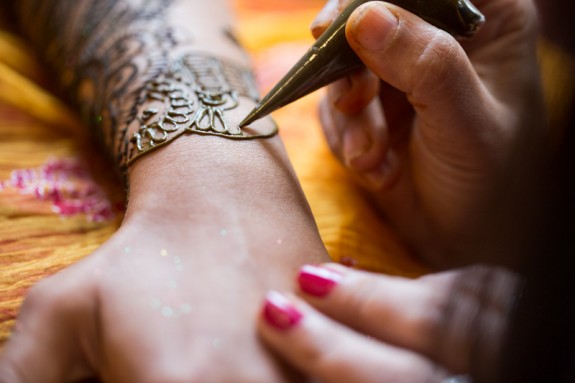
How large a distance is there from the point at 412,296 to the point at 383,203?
418mm

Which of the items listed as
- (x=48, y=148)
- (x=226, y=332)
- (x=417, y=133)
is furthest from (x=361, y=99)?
(x=48, y=148)

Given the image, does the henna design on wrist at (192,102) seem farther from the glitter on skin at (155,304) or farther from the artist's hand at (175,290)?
the glitter on skin at (155,304)

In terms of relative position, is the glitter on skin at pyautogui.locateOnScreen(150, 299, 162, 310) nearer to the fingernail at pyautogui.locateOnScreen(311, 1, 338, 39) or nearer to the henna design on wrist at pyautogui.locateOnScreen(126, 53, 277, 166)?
the henna design on wrist at pyautogui.locateOnScreen(126, 53, 277, 166)

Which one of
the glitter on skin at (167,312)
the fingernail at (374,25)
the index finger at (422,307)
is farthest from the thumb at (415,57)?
the glitter on skin at (167,312)

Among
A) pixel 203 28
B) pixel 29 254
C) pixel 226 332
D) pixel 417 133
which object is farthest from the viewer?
pixel 203 28

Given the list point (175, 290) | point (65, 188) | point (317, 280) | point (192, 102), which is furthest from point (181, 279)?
point (65, 188)

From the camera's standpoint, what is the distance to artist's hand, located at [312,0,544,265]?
0.63 m

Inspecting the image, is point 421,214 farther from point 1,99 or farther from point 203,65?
point 1,99

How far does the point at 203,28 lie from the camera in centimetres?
93

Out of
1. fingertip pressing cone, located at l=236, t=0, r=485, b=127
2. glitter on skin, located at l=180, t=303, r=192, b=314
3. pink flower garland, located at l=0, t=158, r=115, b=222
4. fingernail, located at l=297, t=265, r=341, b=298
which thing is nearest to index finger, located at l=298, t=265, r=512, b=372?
fingernail, located at l=297, t=265, r=341, b=298

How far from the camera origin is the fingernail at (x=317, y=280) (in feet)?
1.69

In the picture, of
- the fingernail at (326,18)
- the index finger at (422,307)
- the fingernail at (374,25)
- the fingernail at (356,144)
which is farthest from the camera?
the fingernail at (356,144)

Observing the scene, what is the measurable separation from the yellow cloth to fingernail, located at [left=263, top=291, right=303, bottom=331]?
0.25 meters

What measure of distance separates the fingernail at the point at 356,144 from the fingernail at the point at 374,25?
0.22m
